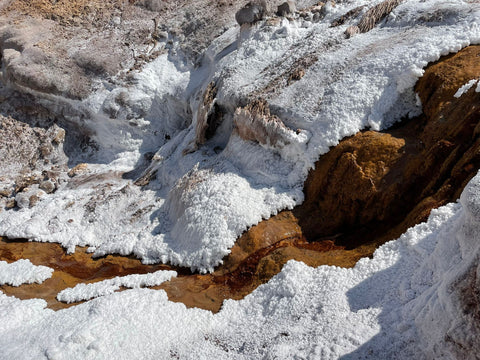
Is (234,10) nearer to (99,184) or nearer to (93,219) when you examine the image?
(99,184)

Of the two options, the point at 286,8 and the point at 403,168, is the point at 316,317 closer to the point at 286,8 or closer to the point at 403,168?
the point at 403,168

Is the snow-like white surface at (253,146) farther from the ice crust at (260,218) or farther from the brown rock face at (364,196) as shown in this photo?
the brown rock face at (364,196)

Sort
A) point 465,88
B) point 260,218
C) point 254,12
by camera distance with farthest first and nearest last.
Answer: point 254,12 < point 260,218 < point 465,88

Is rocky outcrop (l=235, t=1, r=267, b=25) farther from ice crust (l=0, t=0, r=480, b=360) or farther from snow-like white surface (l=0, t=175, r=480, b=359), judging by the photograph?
snow-like white surface (l=0, t=175, r=480, b=359)

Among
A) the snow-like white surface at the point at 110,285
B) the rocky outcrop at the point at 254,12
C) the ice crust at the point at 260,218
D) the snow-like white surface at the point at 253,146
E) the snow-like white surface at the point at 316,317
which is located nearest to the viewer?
the snow-like white surface at the point at 316,317

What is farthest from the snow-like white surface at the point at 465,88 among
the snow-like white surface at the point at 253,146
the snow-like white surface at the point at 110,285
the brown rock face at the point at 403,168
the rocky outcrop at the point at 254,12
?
the rocky outcrop at the point at 254,12

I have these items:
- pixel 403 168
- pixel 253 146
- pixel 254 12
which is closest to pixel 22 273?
pixel 253 146

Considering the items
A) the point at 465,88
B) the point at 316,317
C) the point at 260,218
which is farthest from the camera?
the point at 260,218
